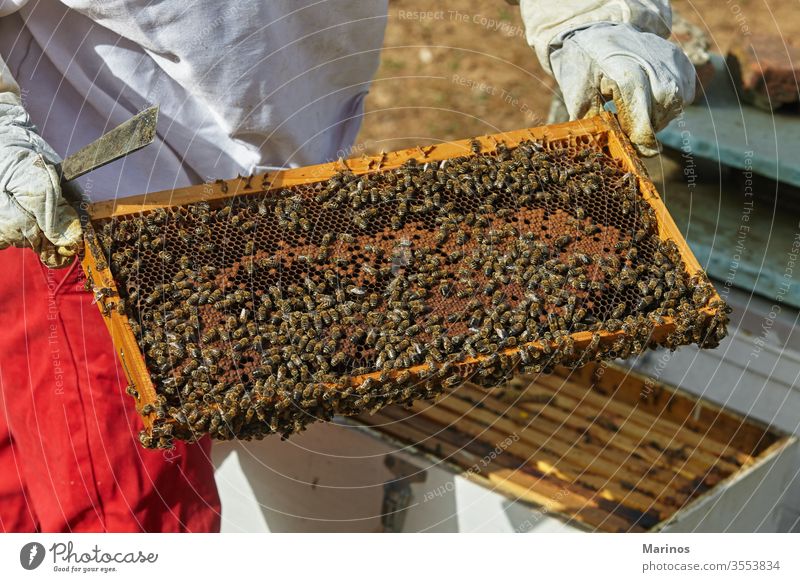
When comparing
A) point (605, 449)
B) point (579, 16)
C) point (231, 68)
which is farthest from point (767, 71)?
point (231, 68)

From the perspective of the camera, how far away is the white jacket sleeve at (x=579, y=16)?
15.4ft

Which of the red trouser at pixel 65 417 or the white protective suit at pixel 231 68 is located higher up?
the white protective suit at pixel 231 68

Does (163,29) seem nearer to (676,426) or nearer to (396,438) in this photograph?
(396,438)

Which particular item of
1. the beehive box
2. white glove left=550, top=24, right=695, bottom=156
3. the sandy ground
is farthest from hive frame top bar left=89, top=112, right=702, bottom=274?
the sandy ground

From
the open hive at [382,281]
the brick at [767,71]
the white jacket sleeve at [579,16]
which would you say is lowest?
the open hive at [382,281]

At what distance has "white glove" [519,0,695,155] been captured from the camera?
4.32 m

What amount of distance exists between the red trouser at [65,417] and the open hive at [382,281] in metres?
0.58

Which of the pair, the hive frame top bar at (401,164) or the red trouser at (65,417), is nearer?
the hive frame top bar at (401,164)

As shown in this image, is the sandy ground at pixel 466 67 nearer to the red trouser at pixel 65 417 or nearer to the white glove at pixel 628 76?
the white glove at pixel 628 76

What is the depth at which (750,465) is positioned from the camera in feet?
18.0

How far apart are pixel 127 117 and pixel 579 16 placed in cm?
235

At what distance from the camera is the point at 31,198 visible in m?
3.56
